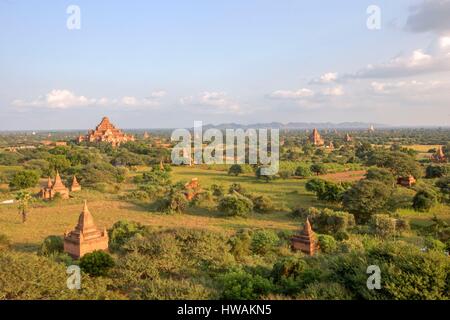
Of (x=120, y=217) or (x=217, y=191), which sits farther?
(x=217, y=191)

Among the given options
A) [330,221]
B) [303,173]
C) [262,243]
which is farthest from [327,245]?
[303,173]

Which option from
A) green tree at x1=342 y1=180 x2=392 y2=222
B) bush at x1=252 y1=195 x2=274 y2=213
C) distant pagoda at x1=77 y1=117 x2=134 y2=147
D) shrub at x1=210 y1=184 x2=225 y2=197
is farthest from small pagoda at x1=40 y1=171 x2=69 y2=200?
distant pagoda at x1=77 y1=117 x2=134 y2=147

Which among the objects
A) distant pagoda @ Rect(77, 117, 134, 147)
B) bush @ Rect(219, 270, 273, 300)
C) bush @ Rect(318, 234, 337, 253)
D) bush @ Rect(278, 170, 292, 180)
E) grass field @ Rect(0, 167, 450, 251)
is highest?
distant pagoda @ Rect(77, 117, 134, 147)

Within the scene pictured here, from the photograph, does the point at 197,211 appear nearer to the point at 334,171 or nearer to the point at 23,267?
the point at 23,267

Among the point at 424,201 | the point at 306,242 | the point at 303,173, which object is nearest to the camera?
the point at 306,242

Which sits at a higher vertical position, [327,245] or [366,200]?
[366,200]

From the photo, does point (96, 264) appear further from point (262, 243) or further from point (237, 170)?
point (237, 170)

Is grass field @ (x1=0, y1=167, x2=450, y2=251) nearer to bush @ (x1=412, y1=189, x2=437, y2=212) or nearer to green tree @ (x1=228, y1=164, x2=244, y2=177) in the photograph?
bush @ (x1=412, y1=189, x2=437, y2=212)

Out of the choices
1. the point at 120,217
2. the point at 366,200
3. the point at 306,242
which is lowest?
the point at 120,217
